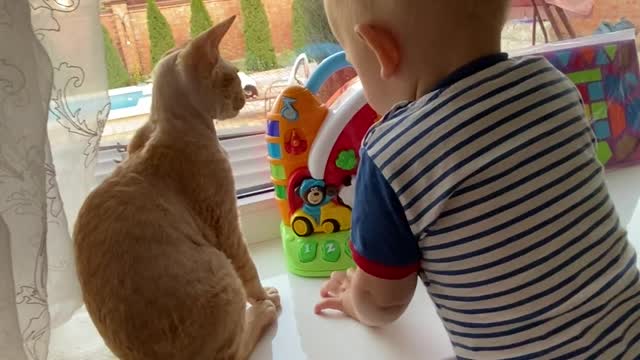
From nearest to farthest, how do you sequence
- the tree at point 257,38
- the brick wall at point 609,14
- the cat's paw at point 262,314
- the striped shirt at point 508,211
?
the striped shirt at point 508,211 → the cat's paw at point 262,314 → the tree at point 257,38 → the brick wall at point 609,14

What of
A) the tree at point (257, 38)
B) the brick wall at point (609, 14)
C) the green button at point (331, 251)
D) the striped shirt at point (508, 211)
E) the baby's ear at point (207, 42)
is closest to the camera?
the striped shirt at point (508, 211)

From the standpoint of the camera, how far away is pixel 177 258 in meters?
0.65

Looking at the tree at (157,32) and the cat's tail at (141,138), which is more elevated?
the tree at (157,32)

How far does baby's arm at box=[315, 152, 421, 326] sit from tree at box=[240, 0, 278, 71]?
1.58 feet

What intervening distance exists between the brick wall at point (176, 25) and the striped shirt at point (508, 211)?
490mm

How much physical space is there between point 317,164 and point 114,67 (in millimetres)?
321

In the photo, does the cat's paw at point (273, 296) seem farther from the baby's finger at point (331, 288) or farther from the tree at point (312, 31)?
the tree at point (312, 31)

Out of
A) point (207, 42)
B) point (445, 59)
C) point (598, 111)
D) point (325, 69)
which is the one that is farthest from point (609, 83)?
point (207, 42)

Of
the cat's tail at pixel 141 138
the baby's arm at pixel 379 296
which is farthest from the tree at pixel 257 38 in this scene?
the baby's arm at pixel 379 296

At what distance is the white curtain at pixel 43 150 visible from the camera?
604 millimetres

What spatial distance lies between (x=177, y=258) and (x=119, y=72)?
0.41m

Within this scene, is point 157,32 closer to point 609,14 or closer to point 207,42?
point 207,42

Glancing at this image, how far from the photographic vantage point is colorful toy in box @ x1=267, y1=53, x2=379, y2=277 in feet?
2.91

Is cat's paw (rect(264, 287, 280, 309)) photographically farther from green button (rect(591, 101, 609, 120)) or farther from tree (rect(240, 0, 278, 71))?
green button (rect(591, 101, 609, 120))
